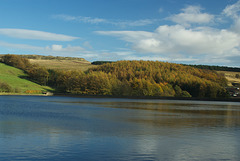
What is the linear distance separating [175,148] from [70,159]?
21.5 feet

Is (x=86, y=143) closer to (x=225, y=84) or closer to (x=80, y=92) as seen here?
(x=80, y=92)

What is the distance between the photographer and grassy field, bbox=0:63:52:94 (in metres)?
147

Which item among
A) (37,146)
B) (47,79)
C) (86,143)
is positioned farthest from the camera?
(47,79)

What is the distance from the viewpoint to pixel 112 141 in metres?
19.5

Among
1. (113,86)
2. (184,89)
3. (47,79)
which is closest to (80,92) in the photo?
(113,86)

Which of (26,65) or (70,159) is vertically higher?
(26,65)

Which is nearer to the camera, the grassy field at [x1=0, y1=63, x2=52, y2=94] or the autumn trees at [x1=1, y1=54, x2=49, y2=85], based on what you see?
the grassy field at [x1=0, y1=63, x2=52, y2=94]

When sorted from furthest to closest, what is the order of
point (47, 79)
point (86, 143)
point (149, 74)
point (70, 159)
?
1. point (149, 74)
2. point (47, 79)
3. point (86, 143)
4. point (70, 159)

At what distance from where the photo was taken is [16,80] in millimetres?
157625

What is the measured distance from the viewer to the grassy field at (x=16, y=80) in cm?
14677

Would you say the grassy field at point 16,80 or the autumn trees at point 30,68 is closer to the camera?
the grassy field at point 16,80

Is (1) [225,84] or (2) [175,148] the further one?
(1) [225,84]

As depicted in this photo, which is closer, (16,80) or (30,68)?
(16,80)

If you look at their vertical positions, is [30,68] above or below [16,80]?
above
